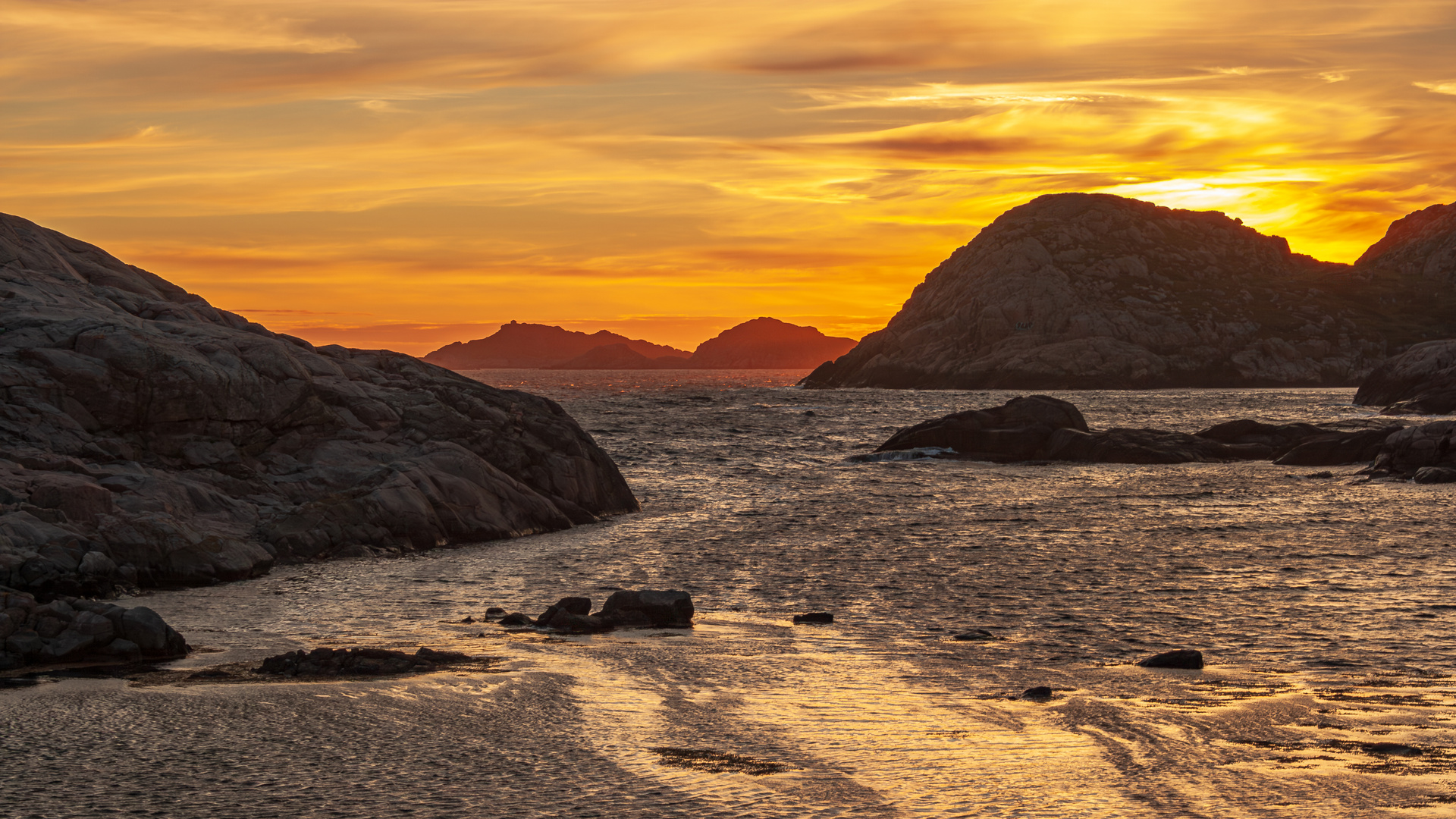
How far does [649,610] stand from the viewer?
59.5 feet

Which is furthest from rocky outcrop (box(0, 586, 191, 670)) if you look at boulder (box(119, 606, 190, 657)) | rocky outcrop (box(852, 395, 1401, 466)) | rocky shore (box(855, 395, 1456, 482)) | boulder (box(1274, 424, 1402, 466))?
boulder (box(1274, 424, 1402, 466))

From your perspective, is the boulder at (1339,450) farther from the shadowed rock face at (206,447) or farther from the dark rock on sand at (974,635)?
the dark rock on sand at (974,635)

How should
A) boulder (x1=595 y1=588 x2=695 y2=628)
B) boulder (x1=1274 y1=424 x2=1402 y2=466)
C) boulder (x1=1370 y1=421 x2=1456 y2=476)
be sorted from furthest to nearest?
boulder (x1=1274 y1=424 x2=1402 y2=466)
boulder (x1=1370 y1=421 x2=1456 y2=476)
boulder (x1=595 y1=588 x2=695 y2=628)

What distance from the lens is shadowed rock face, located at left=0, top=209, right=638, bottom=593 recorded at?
2086cm

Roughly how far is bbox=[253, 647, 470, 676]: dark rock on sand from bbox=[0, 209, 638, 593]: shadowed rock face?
687 centimetres

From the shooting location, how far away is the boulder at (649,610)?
1792 cm

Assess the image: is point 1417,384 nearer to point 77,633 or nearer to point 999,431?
point 999,431

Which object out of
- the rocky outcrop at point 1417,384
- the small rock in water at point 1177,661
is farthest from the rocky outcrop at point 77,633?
the rocky outcrop at point 1417,384

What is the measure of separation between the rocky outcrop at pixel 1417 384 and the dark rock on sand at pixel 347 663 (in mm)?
90984

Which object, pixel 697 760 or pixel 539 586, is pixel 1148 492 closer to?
pixel 539 586

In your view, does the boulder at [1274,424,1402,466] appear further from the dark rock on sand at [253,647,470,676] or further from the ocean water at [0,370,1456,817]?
the dark rock on sand at [253,647,470,676]

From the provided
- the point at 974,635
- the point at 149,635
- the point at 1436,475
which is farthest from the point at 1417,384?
the point at 149,635

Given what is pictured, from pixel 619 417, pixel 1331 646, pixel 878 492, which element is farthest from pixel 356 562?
pixel 619 417

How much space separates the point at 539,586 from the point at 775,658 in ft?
26.3
